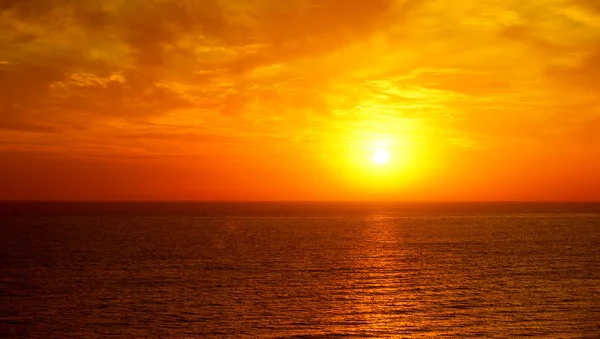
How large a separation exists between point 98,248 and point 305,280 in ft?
202

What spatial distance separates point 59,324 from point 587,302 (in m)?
50.6

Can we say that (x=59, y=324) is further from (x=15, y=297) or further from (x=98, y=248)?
(x=98, y=248)

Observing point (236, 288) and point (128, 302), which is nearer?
point (128, 302)

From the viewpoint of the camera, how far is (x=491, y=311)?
5497 cm

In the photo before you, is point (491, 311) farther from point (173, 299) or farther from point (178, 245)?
point (178, 245)

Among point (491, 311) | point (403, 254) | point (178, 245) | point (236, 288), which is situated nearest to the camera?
point (491, 311)

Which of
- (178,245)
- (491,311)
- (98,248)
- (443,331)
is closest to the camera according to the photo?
(443,331)

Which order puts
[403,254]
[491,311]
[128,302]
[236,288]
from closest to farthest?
[491,311] → [128,302] → [236,288] → [403,254]

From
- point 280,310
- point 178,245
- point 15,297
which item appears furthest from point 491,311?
point 178,245

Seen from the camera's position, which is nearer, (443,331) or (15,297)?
(443,331)

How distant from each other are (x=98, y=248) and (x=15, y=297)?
193 ft

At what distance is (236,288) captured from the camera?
225 ft

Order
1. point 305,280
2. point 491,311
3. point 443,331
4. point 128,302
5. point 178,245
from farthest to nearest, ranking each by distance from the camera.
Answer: point 178,245 → point 305,280 → point 128,302 → point 491,311 → point 443,331

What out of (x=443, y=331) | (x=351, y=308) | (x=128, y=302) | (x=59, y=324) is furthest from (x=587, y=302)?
(x=59, y=324)
